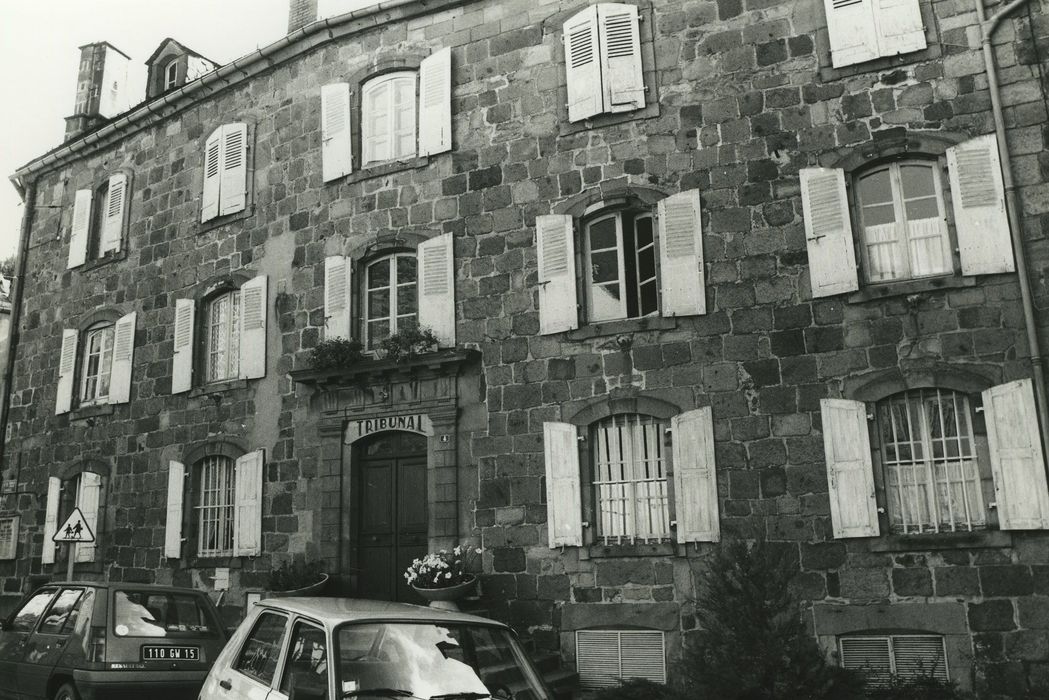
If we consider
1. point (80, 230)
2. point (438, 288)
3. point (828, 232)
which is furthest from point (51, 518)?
point (828, 232)

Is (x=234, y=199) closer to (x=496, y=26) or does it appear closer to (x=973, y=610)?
(x=496, y=26)

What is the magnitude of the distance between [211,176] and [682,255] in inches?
338

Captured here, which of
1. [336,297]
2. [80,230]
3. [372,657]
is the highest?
[80,230]

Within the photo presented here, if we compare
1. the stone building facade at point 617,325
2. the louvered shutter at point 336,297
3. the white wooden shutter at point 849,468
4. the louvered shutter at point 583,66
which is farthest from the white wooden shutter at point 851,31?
the louvered shutter at point 336,297

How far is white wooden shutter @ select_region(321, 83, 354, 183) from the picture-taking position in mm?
13719

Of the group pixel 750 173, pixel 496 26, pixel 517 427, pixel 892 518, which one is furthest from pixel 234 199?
pixel 892 518

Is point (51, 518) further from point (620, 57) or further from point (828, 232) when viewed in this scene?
point (828, 232)

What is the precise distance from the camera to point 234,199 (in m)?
15.0

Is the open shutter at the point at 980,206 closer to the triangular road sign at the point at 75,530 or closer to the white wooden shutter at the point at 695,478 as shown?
the white wooden shutter at the point at 695,478

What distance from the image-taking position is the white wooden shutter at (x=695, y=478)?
10.5 meters

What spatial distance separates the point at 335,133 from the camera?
13.9 m

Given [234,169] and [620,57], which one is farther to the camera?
[234,169]

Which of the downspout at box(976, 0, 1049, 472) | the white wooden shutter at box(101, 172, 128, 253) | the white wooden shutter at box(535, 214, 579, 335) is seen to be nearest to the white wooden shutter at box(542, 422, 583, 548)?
the white wooden shutter at box(535, 214, 579, 335)

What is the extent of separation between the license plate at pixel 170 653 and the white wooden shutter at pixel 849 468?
261 inches
